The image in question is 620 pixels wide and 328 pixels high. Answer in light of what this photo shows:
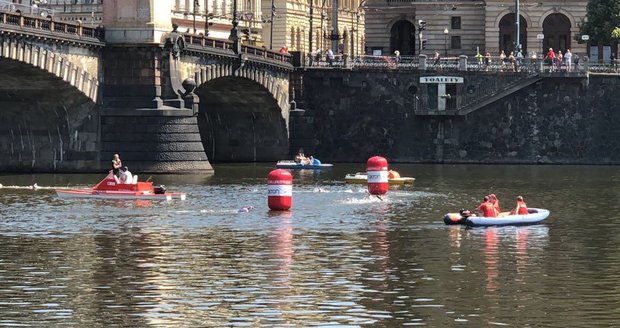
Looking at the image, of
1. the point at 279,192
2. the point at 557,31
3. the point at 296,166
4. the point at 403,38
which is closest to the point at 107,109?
the point at 296,166

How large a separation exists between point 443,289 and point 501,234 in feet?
61.1

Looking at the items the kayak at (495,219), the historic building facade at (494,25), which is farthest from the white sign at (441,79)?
the kayak at (495,219)

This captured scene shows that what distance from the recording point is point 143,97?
376ft

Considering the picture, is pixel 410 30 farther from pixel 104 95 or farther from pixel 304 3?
pixel 104 95

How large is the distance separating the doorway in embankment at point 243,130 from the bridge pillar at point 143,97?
2241 cm

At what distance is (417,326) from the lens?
46219 mm

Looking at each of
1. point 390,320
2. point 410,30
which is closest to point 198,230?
point 390,320

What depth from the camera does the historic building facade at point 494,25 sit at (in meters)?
163

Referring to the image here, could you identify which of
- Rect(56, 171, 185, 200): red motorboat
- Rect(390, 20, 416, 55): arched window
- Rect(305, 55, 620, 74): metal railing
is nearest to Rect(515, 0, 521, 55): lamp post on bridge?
Rect(305, 55, 620, 74): metal railing

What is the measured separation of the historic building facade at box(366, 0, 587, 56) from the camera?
163m

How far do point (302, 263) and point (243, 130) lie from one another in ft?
262

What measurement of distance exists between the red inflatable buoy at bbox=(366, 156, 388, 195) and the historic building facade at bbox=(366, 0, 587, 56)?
226 ft

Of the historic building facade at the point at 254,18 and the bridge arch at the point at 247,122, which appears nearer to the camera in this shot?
the bridge arch at the point at 247,122

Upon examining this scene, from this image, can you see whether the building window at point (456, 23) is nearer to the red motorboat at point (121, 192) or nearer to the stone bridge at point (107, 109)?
the stone bridge at point (107, 109)
